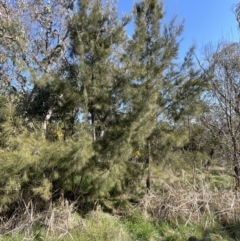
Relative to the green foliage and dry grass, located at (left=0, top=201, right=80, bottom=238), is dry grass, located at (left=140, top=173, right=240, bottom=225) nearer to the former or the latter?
the green foliage

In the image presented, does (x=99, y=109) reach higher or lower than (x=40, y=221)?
higher

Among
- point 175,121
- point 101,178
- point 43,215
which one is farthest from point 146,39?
point 43,215

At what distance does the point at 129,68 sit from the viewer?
5.97 m

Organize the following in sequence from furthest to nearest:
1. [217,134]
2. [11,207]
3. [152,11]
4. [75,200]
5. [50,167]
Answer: [217,134], [152,11], [75,200], [11,207], [50,167]

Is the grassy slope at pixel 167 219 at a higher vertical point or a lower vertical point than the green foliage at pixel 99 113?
lower

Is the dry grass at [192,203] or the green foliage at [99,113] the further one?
the dry grass at [192,203]

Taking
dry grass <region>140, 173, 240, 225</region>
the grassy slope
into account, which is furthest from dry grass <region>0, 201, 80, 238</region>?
dry grass <region>140, 173, 240, 225</region>

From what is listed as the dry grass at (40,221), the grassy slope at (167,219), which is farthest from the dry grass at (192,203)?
the dry grass at (40,221)

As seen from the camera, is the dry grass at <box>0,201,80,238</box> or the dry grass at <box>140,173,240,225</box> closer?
the dry grass at <box>0,201,80,238</box>

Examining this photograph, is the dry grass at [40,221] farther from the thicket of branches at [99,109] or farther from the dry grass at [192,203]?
the dry grass at [192,203]

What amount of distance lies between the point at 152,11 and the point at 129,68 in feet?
6.49

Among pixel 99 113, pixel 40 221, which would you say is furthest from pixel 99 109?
pixel 40 221

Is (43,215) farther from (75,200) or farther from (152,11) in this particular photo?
(152,11)

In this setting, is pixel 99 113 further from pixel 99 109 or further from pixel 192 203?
pixel 192 203
